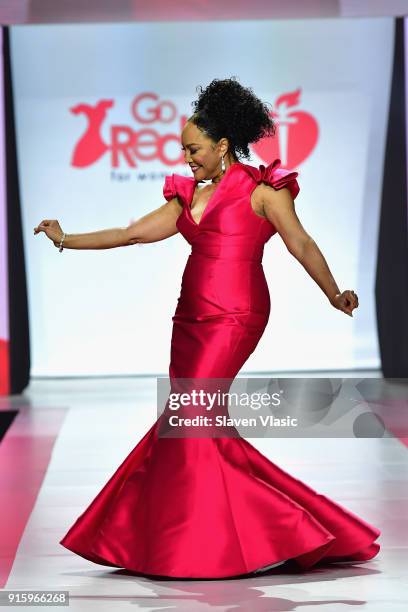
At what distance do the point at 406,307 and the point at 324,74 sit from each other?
6.09 ft

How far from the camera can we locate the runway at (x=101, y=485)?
3.06 m

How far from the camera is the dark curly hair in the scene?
3.32m

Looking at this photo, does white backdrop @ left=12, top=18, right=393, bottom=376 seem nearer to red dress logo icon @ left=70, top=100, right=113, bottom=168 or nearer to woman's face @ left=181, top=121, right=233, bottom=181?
red dress logo icon @ left=70, top=100, right=113, bottom=168

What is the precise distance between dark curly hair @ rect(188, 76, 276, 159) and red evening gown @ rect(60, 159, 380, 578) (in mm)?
105

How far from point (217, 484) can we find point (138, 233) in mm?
743

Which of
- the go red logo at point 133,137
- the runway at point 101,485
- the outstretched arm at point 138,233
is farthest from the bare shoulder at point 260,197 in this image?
the go red logo at point 133,137

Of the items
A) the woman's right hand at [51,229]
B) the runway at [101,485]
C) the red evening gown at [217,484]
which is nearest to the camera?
the runway at [101,485]

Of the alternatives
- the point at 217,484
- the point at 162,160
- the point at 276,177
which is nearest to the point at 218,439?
the point at 217,484

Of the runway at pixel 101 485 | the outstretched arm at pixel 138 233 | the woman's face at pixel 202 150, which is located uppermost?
the woman's face at pixel 202 150

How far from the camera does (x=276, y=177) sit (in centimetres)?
327

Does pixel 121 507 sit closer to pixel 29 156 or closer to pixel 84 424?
pixel 84 424

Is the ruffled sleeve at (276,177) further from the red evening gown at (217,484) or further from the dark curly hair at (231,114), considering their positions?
the dark curly hair at (231,114)

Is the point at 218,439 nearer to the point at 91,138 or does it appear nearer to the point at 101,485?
the point at 101,485

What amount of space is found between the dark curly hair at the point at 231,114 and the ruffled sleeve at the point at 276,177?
128 millimetres
